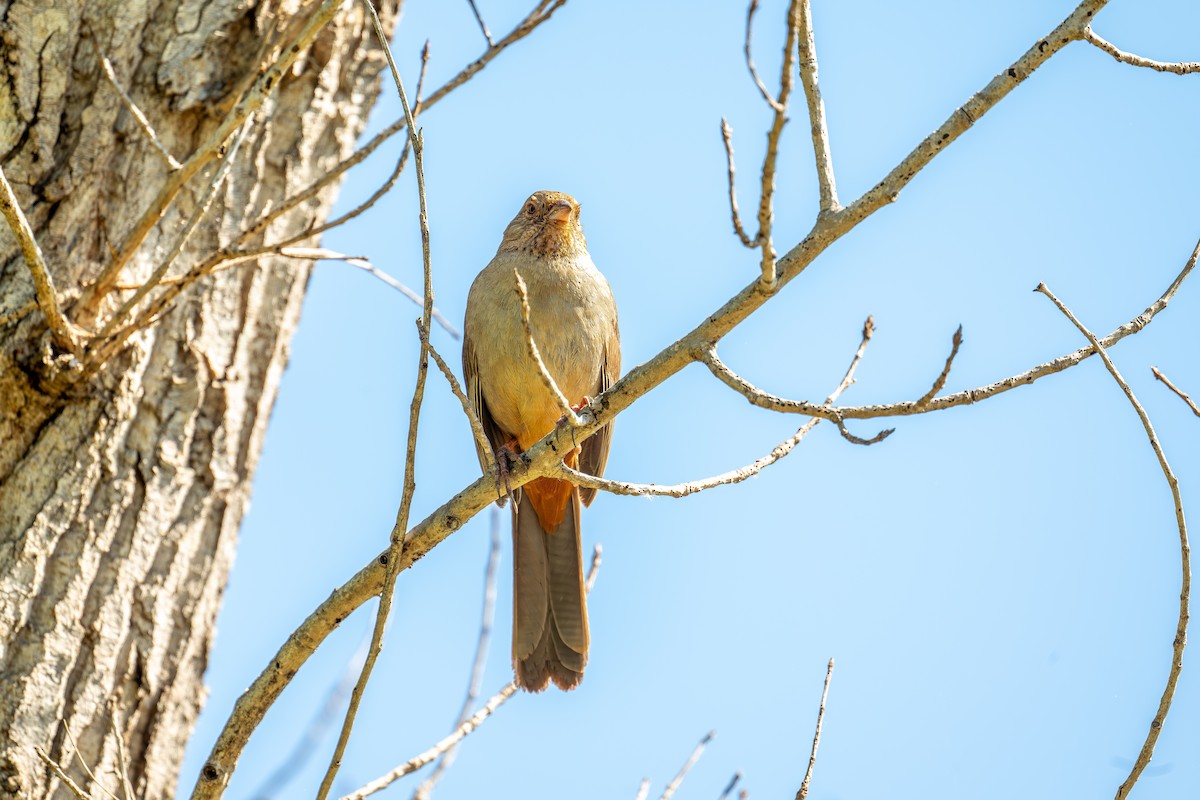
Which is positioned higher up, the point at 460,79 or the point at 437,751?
the point at 460,79

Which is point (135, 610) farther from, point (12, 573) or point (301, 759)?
point (301, 759)

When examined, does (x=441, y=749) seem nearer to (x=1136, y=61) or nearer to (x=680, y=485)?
(x=680, y=485)

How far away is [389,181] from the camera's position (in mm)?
3682

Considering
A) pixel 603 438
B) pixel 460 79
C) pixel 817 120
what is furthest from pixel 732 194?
pixel 603 438

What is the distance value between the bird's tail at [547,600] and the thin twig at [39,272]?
1.93 metres

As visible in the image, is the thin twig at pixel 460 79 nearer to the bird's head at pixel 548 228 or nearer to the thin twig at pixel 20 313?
the thin twig at pixel 20 313

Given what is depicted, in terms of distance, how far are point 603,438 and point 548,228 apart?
981 mm

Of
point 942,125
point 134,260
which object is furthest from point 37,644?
point 942,125

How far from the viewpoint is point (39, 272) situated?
346cm

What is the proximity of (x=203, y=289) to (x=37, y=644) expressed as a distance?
1.31m

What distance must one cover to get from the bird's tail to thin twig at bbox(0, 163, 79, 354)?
193 centimetres

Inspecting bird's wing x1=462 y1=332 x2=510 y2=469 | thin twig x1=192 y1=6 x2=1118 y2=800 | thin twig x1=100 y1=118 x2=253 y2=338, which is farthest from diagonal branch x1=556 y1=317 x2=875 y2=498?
bird's wing x1=462 y1=332 x2=510 y2=469

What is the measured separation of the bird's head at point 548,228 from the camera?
5.67m

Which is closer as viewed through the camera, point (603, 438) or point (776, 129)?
point (776, 129)
